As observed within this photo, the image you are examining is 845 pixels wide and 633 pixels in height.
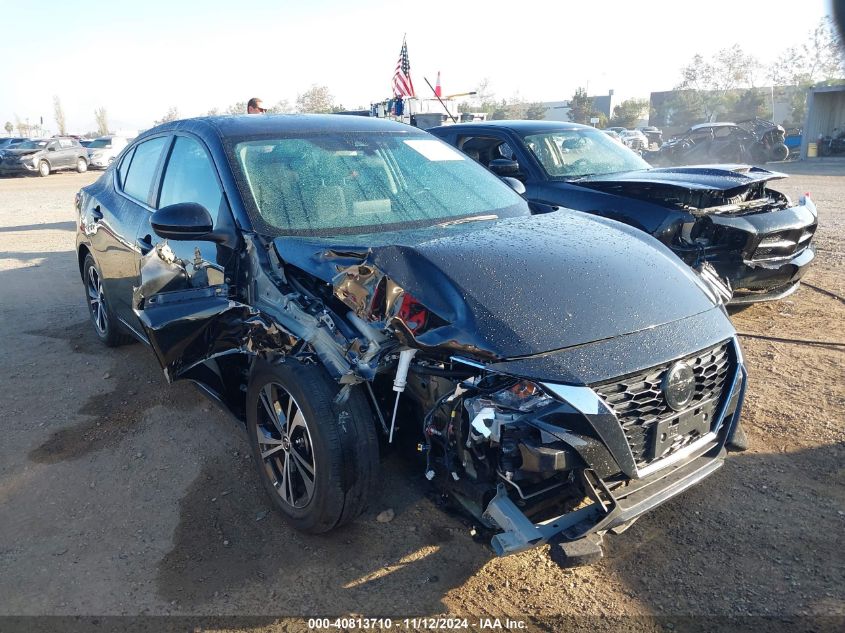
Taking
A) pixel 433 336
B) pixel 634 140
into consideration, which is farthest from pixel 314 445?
pixel 634 140

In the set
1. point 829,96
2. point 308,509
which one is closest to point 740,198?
point 308,509

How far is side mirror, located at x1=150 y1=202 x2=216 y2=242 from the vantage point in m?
3.25

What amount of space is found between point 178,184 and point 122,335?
1.96m

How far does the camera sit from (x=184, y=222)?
325cm

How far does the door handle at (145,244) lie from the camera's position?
159 inches

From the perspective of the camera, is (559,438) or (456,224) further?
(456,224)

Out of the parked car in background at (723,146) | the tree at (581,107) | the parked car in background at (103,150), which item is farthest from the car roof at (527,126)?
the tree at (581,107)

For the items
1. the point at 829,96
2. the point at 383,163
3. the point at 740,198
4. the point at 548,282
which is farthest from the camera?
the point at 829,96

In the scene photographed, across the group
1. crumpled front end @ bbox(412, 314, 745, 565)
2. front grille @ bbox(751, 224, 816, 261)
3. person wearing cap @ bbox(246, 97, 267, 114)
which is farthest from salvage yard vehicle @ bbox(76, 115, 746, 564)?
person wearing cap @ bbox(246, 97, 267, 114)

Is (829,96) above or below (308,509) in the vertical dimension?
above

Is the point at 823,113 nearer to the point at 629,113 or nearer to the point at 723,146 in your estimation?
the point at 723,146

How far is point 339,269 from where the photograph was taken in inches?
115

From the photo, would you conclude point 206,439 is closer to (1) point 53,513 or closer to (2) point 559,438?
(1) point 53,513

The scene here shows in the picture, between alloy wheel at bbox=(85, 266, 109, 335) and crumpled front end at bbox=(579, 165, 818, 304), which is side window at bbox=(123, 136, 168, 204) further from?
crumpled front end at bbox=(579, 165, 818, 304)
